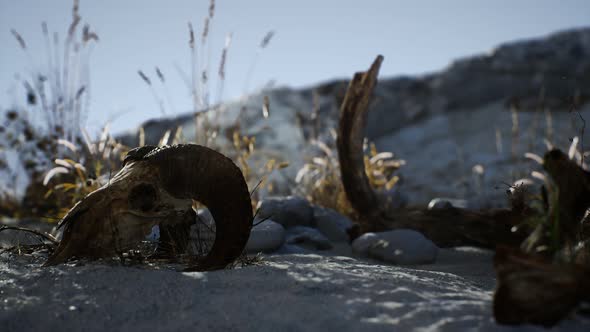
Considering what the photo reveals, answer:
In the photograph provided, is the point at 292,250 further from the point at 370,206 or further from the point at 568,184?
the point at 568,184

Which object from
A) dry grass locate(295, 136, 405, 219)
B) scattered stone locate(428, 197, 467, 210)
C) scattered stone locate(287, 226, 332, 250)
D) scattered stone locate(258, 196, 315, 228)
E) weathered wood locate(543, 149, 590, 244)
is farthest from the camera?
dry grass locate(295, 136, 405, 219)

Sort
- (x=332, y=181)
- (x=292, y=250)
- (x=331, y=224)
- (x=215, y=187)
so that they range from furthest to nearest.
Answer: (x=332, y=181)
(x=331, y=224)
(x=292, y=250)
(x=215, y=187)

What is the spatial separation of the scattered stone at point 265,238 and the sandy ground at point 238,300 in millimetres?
1161

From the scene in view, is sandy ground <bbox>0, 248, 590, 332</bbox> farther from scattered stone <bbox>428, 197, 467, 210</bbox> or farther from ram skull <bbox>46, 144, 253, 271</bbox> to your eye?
scattered stone <bbox>428, 197, 467, 210</bbox>

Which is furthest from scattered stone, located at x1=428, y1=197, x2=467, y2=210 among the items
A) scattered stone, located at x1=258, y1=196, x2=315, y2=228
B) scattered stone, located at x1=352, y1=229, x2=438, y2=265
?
scattered stone, located at x1=258, y1=196, x2=315, y2=228

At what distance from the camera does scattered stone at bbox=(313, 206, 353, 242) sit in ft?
14.7

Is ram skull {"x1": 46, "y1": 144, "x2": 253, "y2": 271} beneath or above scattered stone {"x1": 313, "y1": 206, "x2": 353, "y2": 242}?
above

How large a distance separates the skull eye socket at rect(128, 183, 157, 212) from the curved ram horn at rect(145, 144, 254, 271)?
0.24 feet

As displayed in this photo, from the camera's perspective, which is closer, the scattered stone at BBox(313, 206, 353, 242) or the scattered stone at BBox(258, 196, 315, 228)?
the scattered stone at BBox(258, 196, 315, 228)

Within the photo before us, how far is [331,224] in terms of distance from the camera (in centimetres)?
455

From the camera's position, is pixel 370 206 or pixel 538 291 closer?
pixel 538 291

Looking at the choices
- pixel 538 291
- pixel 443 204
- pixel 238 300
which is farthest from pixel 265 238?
pixel 538 291

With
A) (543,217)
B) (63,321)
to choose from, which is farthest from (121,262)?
(543,217)

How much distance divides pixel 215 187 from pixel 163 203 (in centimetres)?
25
